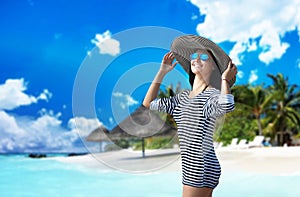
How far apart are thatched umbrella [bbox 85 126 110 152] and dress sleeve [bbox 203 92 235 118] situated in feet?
1.80

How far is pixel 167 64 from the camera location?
2.27m

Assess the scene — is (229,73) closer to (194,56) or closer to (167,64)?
(194,56)

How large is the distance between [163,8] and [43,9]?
7.24 meters

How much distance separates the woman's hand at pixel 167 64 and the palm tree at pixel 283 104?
69.8 ft

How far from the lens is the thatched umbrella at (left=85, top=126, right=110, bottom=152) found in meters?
2.22

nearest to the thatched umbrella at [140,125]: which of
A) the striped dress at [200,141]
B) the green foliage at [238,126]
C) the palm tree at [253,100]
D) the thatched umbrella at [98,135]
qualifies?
the thatched umbrella at [98,135]

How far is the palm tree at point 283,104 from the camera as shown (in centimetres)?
2309

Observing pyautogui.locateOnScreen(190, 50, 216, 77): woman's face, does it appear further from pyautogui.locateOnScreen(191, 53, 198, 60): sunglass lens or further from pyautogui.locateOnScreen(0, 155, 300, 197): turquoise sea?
pyautogui.locateOnScreen(0, 155, 300, 197): turquoise sea

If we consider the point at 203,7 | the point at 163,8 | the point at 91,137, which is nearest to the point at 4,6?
the point at 163,8

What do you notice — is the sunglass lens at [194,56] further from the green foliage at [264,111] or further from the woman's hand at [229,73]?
the green foliage at [264,111]

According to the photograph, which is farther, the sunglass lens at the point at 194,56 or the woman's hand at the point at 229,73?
the sunglass lens at the point at 194,56

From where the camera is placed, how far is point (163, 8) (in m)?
23.6

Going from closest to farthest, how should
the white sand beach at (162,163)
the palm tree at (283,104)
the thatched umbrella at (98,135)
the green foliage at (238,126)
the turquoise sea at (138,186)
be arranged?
the thatched umbrella at (98,135) → the white sand beach at (162,163) → the turquoise sea at (138,186) → the green foliage at (238,126) → the palm tree at (283,104)

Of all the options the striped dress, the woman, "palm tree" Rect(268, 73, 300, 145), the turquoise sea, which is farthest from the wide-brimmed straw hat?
"palm tree" Rect(268, 73, 300, 145)
